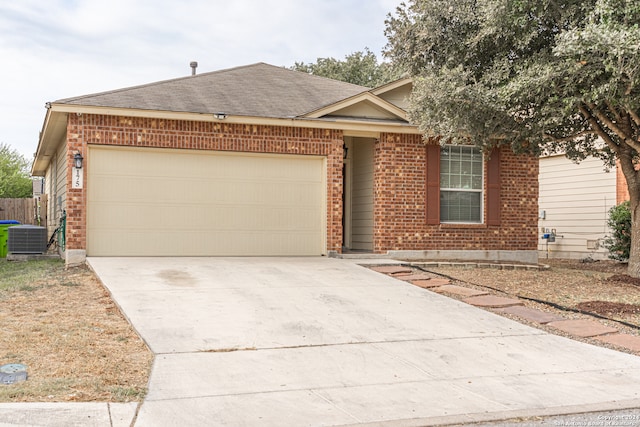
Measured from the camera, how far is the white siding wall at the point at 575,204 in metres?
17.1

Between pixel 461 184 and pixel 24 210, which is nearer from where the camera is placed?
pixel 461 184

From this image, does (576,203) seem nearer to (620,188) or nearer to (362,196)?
(620,188)

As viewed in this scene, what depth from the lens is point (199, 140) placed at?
1198 cm

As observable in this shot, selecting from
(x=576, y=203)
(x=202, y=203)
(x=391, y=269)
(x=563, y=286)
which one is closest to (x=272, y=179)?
(x=202, y=203)

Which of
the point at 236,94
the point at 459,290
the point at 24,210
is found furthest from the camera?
the point at 24,210

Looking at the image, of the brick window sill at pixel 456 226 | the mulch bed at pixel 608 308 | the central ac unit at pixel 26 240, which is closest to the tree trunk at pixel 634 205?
the mulch bed at pixel 608 308

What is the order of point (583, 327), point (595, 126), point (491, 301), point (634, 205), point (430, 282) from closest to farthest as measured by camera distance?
point (583, 327)
point (491, 301)
point (430, 282)
point (595, 126)
point (634, 205)

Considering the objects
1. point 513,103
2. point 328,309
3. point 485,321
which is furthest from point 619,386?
point 513,103

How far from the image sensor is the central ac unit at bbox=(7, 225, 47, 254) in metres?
13.8

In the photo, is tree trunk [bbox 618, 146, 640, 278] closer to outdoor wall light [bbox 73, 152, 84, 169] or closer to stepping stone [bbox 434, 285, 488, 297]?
stepping stone [bbox 434, 285, 488, 297]

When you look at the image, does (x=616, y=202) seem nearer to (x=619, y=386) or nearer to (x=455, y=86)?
(x=455, y=86)

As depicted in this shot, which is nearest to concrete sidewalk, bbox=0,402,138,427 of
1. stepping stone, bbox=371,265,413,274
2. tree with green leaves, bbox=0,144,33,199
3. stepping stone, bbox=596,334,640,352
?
stepping stone, bbox=596,334,640,352

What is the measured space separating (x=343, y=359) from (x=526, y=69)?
6.18 meters

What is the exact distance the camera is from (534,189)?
1405cm
